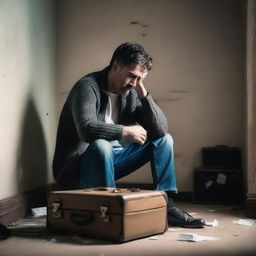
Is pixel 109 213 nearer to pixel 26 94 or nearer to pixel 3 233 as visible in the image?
pixel 3 233

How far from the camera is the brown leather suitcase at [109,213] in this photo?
6.82 feet

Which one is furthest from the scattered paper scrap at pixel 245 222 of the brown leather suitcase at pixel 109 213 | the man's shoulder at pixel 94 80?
the man's shoulder at pixel 94 80

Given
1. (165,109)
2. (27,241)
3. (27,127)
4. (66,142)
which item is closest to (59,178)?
(66,142)

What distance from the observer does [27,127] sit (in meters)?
2.95

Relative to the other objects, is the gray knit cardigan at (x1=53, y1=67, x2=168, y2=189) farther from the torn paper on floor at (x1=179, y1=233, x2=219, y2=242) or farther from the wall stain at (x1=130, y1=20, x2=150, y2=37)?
the wall stain at (x1=130, y1=20, x2=150, y2=37)

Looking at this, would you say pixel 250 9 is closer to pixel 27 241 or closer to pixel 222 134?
pixel 222 134

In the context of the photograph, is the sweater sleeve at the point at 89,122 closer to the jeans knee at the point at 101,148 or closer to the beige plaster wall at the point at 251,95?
the jeans knee at the point at 101,148

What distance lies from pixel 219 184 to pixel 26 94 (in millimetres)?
1521

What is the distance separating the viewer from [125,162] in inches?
108

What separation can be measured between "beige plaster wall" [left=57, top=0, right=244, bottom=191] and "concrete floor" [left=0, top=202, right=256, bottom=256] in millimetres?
1164

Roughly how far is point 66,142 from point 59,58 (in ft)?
3.62

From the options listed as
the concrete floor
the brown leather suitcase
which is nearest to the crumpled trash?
the concrete floor

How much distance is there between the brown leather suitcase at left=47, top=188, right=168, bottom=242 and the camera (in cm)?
208

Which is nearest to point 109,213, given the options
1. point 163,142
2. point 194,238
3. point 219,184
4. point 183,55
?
point 194,238
